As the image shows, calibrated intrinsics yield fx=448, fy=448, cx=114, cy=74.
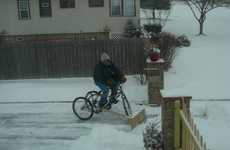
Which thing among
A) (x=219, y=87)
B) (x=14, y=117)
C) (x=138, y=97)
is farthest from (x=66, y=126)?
(x=219, y=87)

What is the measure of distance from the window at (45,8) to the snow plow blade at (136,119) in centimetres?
1575

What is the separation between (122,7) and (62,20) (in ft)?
11.4

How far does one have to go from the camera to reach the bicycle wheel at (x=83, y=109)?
36.0 ft

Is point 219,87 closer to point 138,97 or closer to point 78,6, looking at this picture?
point 138,97

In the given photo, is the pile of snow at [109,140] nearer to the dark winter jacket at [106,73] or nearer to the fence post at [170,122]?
the dark winter jacket at [106,73]

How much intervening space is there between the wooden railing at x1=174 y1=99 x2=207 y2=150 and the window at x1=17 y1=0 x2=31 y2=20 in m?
19.4

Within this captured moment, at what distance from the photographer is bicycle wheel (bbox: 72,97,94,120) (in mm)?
10984

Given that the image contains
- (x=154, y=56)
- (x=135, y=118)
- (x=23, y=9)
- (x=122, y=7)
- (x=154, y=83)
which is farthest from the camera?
(x=23, y=9)

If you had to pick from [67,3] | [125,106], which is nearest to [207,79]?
[125,106]

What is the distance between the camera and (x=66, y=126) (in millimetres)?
10789

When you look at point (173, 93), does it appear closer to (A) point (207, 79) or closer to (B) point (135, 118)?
(B) point (135, 118)

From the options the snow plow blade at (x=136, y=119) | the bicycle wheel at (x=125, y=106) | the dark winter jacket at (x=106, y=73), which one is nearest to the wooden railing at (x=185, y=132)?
the snow plow blade at (x=136, y=119)

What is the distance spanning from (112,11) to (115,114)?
47.7 ft

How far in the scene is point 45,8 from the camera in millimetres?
25328
